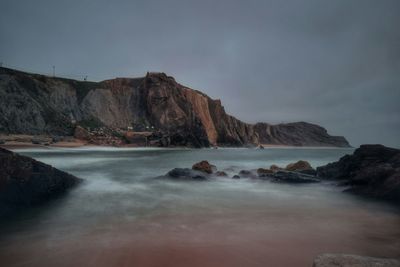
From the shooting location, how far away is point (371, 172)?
10750mm

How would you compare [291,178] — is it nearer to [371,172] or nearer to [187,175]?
[371,172]

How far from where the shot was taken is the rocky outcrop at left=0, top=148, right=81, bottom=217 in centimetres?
688

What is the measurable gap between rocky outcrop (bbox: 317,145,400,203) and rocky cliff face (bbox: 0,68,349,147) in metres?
57.0

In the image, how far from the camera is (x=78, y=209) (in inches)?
292

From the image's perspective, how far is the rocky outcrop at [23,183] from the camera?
6.88 m

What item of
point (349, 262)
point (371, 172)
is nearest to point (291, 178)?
point (371, 172)

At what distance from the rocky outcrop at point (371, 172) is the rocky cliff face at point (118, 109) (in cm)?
5704

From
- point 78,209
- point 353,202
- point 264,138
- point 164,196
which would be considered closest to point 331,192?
point 353,202

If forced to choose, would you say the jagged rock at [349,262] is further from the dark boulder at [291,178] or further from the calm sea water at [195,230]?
the dark boulder at [291,178]

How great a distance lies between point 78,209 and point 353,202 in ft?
30.2

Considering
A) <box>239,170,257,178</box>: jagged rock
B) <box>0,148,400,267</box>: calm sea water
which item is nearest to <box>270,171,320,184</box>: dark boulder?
<box>239,170,257,178</box>: jagged rock

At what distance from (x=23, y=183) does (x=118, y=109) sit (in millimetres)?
83016

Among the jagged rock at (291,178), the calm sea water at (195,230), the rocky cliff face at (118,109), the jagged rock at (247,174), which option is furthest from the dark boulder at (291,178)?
the rocky cliff face at (118,109)

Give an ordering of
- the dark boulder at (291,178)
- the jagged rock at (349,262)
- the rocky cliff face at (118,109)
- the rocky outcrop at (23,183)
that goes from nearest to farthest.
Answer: the jagged rock at (349,262)
the rocky outcrop at (23,183)
the dark boulder at (291,178)
the rocky cliff face at (118,109)
